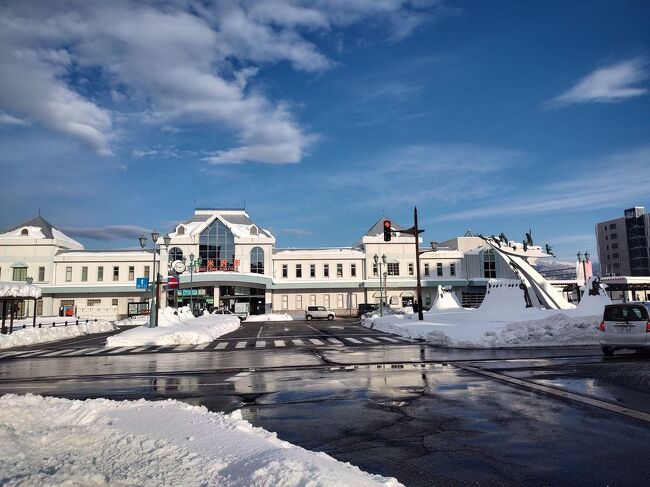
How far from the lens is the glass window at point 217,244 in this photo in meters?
65.5

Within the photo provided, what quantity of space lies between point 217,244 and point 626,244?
11836cm

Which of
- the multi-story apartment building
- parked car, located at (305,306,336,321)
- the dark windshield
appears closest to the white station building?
parked car, located at (305,306,336,321)

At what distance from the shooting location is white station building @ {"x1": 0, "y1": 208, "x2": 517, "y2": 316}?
6300cm

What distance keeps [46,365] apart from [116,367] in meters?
3.27

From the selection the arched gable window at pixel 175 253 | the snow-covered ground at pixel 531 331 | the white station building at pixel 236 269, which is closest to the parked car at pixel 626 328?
the snow-covered ground at pixel 531 331

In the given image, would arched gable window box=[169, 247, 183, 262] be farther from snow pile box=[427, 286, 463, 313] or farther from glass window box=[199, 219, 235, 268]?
snow pile box=[427, 286, 463, 313]

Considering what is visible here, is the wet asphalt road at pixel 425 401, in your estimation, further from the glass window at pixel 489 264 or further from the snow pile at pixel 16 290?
the glass window at pixel 489 264

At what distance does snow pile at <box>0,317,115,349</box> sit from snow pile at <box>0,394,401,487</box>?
75.6ft

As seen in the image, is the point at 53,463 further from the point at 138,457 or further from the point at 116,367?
the point at 116,367

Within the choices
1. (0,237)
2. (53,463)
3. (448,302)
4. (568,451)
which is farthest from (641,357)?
(0,237)

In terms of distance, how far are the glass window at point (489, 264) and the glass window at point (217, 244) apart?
3571cm

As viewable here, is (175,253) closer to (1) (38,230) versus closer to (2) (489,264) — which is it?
(1) (38,230)

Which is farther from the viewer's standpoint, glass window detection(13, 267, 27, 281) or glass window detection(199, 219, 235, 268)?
glass window detection(199, 219, 235, 268)

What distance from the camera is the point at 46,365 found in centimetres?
1686
